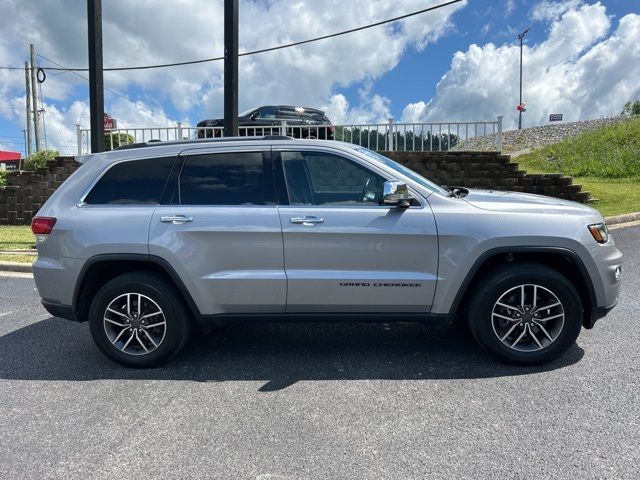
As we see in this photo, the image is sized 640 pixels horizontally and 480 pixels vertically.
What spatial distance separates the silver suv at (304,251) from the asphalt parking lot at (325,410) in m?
0.39

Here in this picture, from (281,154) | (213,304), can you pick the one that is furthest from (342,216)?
(213,304)

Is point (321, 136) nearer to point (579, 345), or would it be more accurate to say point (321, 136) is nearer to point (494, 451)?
point (579, 345)

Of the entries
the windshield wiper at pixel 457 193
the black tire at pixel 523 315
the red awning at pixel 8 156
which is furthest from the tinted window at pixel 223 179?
the red awning at pixel 8 156

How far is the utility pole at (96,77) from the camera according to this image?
934cm

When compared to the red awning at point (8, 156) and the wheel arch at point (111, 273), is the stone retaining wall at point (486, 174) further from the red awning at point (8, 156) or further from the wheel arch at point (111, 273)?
the red awning at point (8, 156)

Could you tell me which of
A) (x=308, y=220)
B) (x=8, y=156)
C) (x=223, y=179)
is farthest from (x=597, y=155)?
(x=8, y=156)

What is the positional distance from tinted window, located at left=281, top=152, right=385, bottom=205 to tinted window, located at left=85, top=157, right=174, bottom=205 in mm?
1051

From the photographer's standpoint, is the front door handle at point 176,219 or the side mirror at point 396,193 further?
the front door handle at point 176,219

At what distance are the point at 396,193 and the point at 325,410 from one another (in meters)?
1.62

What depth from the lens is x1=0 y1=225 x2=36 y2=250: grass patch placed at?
398 inches

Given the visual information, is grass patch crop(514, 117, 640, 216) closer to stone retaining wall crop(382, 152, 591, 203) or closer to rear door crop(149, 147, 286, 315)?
stone retaining wall crop(382, 152, 591, 203)

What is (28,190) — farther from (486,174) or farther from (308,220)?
(308,220)

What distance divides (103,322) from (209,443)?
1681mm

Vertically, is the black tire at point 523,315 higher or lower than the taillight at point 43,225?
lower
